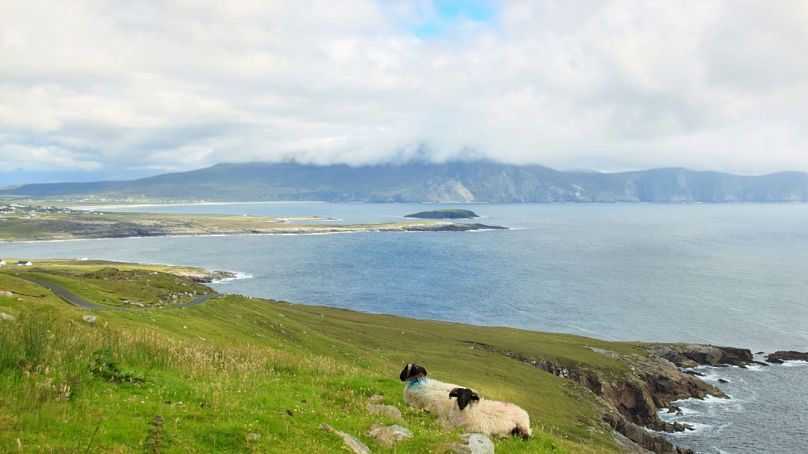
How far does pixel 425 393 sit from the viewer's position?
19.2 metres

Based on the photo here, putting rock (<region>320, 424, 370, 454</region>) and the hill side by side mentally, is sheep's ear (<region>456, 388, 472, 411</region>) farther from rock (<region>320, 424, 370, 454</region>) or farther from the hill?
rock (<region>320, 424, 370, 454</region>)

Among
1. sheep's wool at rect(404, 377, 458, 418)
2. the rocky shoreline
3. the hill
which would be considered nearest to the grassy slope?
the hill

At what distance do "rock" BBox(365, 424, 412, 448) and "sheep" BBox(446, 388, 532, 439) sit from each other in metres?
2.77

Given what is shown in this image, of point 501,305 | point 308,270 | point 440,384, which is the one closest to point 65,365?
point 440,384

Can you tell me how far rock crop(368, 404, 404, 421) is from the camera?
17375 mm

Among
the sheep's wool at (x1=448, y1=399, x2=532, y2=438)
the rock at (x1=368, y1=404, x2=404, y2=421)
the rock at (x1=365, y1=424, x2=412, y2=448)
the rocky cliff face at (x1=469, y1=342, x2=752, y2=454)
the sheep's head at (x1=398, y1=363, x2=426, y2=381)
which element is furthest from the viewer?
the rocky cliff face at (x1=469, y1=342, x2=752, y2=454)

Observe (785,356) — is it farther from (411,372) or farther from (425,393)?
(425,393)

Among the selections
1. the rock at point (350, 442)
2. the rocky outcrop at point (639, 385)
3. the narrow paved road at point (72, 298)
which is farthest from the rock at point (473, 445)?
the rocky outcrop at point (639, 385)

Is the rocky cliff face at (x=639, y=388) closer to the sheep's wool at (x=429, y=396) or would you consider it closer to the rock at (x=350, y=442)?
the sheep's wool at (x=429, y=396)

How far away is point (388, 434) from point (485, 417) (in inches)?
173

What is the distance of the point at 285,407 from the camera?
15695 mm

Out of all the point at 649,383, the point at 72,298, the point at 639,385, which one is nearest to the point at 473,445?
the point at 72,298

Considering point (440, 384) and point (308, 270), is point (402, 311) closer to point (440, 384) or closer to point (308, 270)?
point (308, 270)

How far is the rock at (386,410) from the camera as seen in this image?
57.0ft
